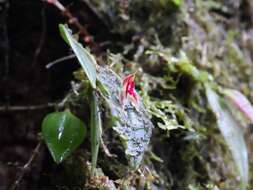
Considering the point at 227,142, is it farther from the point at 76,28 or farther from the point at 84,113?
the point at 76,28

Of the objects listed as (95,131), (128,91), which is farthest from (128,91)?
(95,131)

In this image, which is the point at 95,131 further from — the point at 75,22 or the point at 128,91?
the point at 75,22

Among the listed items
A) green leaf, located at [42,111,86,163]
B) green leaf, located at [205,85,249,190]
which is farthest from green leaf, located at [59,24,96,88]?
green leaf, located at [205,85,249,190]

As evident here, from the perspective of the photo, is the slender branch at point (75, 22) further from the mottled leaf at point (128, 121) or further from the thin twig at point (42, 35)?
the mottled leaf at point (128, 121)

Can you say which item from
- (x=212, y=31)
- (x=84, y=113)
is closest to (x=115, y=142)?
(x=84, y=113)

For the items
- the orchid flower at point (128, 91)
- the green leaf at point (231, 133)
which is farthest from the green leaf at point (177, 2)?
the orchid flower at point (128, 91)

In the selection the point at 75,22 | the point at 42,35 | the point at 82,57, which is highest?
the point at 82,57

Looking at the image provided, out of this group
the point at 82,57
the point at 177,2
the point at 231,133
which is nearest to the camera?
the point at 82,57

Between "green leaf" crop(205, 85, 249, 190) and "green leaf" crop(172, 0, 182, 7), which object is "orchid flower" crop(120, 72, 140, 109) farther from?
"green leaf" crop(172, 0, 182, 7)
